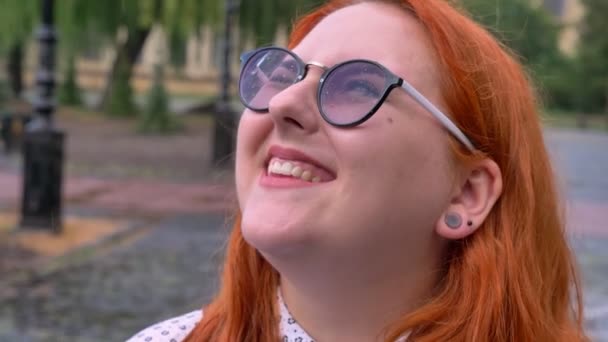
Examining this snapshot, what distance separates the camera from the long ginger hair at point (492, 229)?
1.34 m

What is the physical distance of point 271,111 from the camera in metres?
1.31

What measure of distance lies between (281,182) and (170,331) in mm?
416

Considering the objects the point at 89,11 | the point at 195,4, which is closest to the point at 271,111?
the point at 195,4

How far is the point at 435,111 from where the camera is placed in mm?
1322

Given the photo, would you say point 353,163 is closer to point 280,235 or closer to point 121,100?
point 280,235

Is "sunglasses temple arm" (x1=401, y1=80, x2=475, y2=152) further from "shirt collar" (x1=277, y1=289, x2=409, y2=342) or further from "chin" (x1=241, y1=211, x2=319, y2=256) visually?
"shirt collar" (x1=277, y1=289, x2=409, y2=342)

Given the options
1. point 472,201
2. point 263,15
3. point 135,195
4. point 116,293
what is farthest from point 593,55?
point 472,201

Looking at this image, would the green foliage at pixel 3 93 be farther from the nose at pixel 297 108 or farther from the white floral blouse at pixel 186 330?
the nose at pixel 297 108

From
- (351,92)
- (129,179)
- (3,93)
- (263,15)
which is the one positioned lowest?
(3,93)

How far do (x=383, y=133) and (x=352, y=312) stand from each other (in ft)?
1.02

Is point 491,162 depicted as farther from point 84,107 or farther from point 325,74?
point 84,107

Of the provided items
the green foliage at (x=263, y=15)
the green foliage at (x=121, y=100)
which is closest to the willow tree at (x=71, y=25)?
the green foliage at (x=121, y=100)

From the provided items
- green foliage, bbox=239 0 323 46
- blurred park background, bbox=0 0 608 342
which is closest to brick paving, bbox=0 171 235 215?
blurred park background, bbox=0 0 608 342

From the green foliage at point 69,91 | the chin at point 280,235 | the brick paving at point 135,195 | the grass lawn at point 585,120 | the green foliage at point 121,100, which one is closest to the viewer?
the chin at point 280,235
